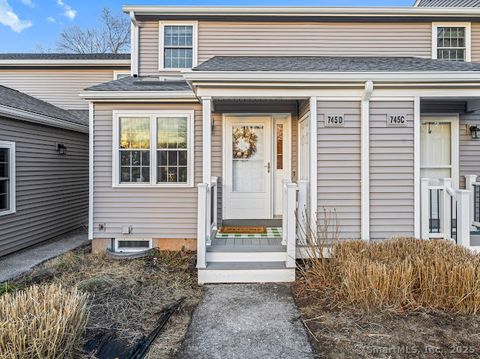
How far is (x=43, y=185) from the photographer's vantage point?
24.1ft

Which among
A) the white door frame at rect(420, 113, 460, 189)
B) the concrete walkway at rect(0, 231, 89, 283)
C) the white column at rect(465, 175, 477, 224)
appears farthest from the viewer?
the white door frame at rect(420, 113, 460, 189)

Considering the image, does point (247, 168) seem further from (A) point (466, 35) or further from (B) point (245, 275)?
(A) point (466, 35)

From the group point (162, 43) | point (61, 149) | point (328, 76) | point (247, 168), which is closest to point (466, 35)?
point (328, 76)

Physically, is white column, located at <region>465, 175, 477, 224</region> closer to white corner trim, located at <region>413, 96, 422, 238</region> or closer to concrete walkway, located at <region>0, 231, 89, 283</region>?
white corner trim, located at <region>413, 96, 422, 238</region>

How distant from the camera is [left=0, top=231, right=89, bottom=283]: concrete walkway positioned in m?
5.38

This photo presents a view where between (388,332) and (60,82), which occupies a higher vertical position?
(60,82)

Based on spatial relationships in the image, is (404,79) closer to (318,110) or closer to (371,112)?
(371,112)

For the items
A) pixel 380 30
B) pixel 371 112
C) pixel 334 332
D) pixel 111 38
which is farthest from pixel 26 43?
pixel 334 332

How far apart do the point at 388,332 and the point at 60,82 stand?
12011 mm

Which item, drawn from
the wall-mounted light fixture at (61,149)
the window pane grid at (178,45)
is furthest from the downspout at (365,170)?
the wall-mounted light fixture at (61,149)

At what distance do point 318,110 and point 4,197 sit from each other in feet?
19.9

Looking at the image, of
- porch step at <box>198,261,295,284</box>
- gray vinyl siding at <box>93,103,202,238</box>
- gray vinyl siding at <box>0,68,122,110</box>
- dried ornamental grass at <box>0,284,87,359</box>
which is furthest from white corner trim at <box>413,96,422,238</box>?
gray vinyl siding at <box>0,68,122,110</box>

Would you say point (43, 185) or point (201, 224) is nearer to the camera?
point (201, 224)

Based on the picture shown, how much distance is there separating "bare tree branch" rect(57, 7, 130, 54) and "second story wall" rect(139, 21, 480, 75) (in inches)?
721
